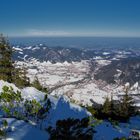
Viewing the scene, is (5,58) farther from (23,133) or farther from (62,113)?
(23,133)

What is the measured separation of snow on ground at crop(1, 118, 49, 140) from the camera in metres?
10.4

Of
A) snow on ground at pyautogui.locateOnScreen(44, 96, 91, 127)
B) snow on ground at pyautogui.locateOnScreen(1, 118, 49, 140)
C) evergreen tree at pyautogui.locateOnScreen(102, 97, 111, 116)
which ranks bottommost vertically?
evergreen tree at pyautogui.locateOnScreen(102, 97, 111, 116)

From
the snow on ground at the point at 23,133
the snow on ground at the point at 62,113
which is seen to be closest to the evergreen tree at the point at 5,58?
the snow on ground at the point at 62,113

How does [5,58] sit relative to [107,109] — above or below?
above

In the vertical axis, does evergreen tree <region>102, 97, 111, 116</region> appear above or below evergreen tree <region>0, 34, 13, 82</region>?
below

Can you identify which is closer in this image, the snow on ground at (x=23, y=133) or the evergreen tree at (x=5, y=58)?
the snow on ground at (x=23, y=133)

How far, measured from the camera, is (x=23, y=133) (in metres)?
10.8

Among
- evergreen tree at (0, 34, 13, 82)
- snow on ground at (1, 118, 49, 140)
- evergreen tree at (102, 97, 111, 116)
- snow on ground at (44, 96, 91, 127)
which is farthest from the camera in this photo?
evergreen tree at (0, 34, 13, 82)

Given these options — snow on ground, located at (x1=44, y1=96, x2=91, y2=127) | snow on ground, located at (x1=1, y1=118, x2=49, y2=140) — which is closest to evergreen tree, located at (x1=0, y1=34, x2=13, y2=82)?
snow on ground, located at (x1=44, y1=96, x2=91, y2=127)

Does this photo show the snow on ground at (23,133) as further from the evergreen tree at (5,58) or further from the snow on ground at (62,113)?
the evergreen tree at (5,58)

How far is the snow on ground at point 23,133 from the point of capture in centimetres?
1038

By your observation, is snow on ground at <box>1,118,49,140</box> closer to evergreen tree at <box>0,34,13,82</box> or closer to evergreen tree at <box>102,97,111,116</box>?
evergreen tree at <box>102,97,111,116</box>

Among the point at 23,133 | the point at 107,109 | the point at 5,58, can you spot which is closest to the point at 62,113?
the point at 23,133

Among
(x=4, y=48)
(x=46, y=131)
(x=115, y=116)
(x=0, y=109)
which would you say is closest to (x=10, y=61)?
(x=4, y=48)
